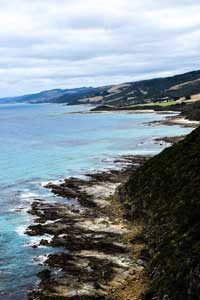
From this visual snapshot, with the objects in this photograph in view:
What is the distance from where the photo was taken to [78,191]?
54.6 metres

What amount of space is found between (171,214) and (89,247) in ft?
21.5

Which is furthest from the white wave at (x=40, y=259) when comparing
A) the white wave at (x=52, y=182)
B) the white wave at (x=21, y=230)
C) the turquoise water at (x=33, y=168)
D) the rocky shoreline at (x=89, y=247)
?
the white wave at (x=52, y=182)

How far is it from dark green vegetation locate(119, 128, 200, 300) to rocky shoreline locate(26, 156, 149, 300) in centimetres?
129

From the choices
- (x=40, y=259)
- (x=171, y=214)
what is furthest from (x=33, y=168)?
(x=171, y=214)

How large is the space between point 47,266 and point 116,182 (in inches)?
1062

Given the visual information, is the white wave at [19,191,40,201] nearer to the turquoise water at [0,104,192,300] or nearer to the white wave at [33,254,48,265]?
the turquoise water at [0,104,192,300]

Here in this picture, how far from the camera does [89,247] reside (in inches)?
1411

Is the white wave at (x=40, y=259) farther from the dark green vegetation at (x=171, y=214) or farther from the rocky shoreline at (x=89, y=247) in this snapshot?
the dark green vegetation at (x=171, y=214)

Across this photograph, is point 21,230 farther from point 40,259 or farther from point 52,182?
point 52,182

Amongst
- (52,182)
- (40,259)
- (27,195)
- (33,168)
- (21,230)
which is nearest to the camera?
(40,259)

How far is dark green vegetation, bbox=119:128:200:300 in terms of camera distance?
25250mm

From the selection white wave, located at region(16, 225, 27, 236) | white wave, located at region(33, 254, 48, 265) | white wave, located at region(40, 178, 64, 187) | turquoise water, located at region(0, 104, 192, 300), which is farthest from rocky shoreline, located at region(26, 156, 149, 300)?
white wave, located at region(40, 178, 64, 187)

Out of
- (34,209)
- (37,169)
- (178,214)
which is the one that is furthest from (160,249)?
(37,169)

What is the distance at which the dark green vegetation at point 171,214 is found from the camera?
2525 cm
